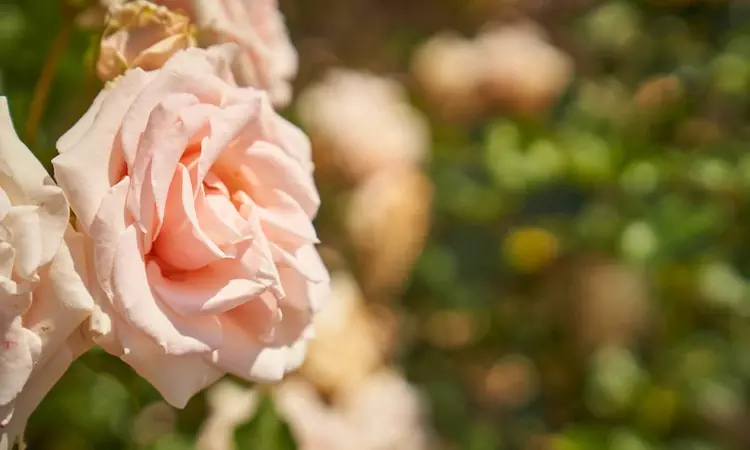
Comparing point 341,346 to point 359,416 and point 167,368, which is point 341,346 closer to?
point 359,416

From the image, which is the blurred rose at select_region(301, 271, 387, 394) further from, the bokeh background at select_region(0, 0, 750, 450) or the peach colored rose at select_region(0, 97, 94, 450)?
the peach colored rose at select_region(0, 97, 94, 450)

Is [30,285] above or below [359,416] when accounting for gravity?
above

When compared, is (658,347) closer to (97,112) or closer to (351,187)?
(351,187)

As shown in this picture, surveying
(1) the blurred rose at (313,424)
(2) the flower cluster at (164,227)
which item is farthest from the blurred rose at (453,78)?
(2) the flower cluster at (164,227)

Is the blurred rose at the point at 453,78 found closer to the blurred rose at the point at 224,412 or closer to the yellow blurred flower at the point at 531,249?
the yellow blurred flower at the point at 531,249

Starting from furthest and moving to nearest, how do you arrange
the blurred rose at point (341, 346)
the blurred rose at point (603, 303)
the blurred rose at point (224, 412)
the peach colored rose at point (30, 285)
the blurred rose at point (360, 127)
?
the blurred rose at point (603, 303) < the blurred rose at point (360, 127) < the blurred rose at point (341, 346) < the blurred rose at point (224, 412) < the peach colored rose at point (30, 285)

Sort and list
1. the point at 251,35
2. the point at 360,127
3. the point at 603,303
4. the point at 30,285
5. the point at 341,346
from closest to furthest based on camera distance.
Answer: the point at 30,285 < the point at 251,35 < the point at 341,346 < the point at 360,127 < the point at 603,303

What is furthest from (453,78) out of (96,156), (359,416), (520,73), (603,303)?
(96,156)

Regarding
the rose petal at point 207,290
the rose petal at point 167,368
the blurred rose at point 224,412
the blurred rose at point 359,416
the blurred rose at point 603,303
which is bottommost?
the blurred rose at point 603,303
